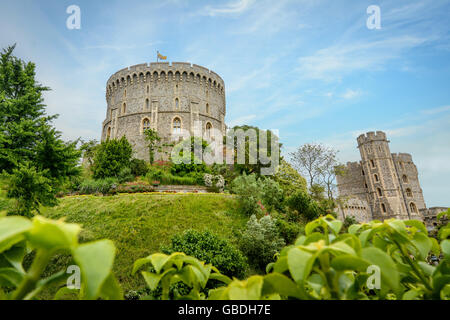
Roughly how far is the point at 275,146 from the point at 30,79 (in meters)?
22.7

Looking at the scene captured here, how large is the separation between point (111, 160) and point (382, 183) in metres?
40.8

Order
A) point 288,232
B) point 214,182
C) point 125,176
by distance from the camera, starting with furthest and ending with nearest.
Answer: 1. point 125,176
2. point 214,182
3. point 288,232

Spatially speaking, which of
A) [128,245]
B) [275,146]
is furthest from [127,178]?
[275,146]

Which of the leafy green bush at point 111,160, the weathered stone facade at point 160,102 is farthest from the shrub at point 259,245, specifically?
the weathered stone facade at point 160,102

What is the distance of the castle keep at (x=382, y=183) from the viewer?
132 ft

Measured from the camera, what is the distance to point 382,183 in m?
41.4

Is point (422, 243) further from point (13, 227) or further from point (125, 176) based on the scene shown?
point (125, 176)

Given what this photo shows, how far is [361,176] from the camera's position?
145 ft

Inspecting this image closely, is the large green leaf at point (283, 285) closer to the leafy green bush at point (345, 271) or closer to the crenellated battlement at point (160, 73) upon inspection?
the leafy green bush at point (345, 271)

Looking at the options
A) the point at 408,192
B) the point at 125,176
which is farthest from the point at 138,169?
the point at 408,192

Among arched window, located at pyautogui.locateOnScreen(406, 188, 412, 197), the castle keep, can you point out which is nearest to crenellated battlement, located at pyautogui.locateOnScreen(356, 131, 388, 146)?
the castle keep

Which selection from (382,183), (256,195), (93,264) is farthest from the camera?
(382,183)

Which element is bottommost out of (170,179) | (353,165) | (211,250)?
(211,250)

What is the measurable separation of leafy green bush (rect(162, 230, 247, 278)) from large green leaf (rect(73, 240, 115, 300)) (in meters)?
7.64
